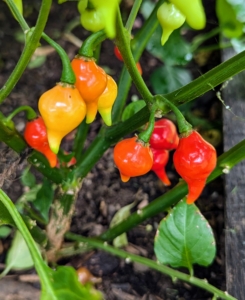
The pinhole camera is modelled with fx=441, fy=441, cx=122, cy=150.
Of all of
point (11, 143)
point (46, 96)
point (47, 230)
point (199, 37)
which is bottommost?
point (47, 230)

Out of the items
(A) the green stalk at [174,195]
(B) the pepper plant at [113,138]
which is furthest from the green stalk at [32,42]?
(A) the green stalk at [174,195]

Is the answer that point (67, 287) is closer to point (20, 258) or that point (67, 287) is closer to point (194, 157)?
point (194, 157)

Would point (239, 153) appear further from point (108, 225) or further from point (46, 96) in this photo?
point (108, 225)

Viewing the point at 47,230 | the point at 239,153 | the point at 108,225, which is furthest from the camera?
the point at 108,225

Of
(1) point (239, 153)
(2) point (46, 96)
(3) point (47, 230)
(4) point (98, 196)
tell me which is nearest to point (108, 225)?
(4) point (98, 196)

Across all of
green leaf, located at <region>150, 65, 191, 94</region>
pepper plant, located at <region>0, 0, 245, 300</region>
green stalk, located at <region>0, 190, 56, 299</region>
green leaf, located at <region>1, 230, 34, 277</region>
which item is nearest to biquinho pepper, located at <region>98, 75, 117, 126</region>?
pepper plant, located at <region>0, 0, 245, 300</region>

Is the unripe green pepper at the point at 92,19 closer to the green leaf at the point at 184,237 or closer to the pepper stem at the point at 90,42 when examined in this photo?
the pepper stem at the point at 90,42

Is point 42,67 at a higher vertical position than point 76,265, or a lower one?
higher

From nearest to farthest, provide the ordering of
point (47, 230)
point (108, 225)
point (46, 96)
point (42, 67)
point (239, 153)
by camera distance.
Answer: point (46, 96)
point (239, 153)
point (47, 230)
point (108, 225)
point (42, 67)
